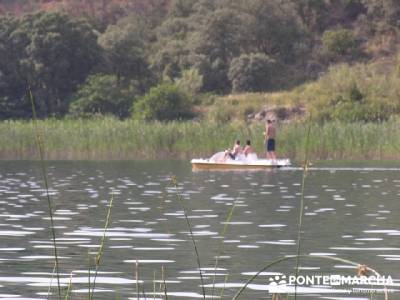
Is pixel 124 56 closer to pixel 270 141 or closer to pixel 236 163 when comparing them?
pixel 270 141

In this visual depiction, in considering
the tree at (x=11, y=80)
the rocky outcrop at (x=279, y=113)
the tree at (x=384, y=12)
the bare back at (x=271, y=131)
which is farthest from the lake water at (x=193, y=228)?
the tree at (x=384, y=12)

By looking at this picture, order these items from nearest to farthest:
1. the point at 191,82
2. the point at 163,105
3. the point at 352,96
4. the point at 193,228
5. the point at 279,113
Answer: the point at 193,228, the point at 352,96, the point at 163,105, the point at 279,113, the point at 191,82

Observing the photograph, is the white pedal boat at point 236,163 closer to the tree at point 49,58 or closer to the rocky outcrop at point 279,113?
the rocky outcrop at point 279,113

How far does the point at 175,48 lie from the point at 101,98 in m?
10.7

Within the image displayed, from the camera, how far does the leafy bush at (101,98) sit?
63.8 metres

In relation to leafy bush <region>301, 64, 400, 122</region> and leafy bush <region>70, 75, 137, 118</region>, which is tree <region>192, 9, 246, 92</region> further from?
leafy bush <region>70, 75, 137, 118</region>

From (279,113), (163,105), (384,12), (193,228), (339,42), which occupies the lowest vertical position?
(279,113)

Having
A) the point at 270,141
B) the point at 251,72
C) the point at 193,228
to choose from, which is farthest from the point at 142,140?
the point at 251,72

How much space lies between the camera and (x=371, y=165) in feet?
127

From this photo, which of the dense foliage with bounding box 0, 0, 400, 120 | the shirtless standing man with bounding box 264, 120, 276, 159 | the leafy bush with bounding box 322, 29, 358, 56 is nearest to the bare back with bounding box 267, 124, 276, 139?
the shirtless standing man with bounding box 264, 120, 276, 159

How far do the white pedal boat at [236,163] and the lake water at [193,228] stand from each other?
3.88 metres

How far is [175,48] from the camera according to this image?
74188mm

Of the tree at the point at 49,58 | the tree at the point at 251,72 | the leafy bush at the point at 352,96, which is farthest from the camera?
the tree at the point at 251,72

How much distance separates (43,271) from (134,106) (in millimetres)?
49152
